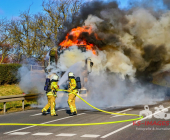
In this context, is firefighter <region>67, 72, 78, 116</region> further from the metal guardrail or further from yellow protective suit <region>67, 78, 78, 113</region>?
the metal guardrail

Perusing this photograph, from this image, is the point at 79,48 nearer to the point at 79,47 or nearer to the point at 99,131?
the point at 79,47

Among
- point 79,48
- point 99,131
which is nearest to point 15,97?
point 79,48

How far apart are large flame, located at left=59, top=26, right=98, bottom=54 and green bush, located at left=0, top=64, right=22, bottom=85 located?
771cm

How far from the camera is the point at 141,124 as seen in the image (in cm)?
781

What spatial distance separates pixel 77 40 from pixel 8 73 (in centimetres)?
925

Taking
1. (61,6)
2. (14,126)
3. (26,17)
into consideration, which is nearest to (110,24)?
(14,126)

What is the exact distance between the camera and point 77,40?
47.5 ft

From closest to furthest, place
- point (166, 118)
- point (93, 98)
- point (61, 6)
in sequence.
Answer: point (166, 118), point (93, 98), point (61, 6)

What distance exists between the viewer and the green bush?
808 inches

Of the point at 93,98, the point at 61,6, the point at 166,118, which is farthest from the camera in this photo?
the point at 61,6

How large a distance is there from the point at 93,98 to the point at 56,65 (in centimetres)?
290

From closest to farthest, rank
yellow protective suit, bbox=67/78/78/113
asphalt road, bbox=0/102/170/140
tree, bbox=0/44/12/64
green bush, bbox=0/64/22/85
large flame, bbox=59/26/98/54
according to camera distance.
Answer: asphalt road, bbox=0/102/170/140 → yellow protective suit, bbox=67/78/78/113 → large flame, bbox=59/26/98/54 → green bush, bbox=0/64/22/85 → tree, bbox=0/44/12/64

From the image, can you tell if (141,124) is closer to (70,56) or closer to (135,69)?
Result: (70,56)

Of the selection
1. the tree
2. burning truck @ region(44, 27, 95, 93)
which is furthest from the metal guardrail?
the tree
